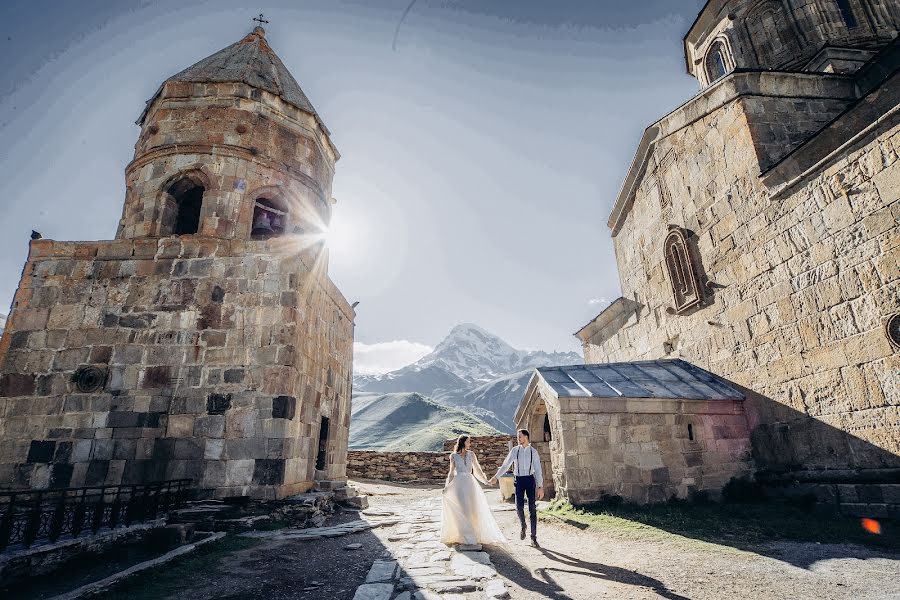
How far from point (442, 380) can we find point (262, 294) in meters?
150

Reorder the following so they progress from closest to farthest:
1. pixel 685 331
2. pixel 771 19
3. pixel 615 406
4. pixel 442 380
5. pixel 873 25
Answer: pixel 615 406
pixel 685 331
pixel 873 25
pixel 771 19
pixel 442 380

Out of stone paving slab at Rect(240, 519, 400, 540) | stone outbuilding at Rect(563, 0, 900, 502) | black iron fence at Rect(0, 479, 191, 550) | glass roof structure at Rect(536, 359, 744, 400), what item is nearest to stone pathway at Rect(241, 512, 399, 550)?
stone paving slab at Rect(240, 519, 400, 540)

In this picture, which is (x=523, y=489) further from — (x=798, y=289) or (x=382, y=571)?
(x=798, y=289)

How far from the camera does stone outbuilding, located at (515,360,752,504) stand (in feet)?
24.3

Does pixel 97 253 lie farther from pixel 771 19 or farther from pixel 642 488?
pixel 771 19

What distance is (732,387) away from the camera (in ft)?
28.3

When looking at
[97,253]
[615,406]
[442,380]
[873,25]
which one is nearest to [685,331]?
[615,406]

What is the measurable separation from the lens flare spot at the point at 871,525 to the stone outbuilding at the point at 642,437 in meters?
2.08

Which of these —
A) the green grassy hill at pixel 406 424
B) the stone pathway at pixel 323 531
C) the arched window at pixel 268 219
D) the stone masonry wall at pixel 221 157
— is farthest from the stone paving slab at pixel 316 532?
the green grassy hill at pixel 406 424

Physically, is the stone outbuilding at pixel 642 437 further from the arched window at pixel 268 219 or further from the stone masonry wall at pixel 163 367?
the arched window at pixel 268 219

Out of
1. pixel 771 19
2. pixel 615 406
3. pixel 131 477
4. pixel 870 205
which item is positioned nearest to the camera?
pixel 870 205

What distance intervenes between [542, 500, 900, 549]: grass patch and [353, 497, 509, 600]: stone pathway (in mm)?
2298

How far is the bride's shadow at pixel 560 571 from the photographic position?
152 inches

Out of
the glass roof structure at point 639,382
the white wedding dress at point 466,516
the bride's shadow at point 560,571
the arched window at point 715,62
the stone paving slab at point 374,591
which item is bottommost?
the bride's shadow at point 560,571
